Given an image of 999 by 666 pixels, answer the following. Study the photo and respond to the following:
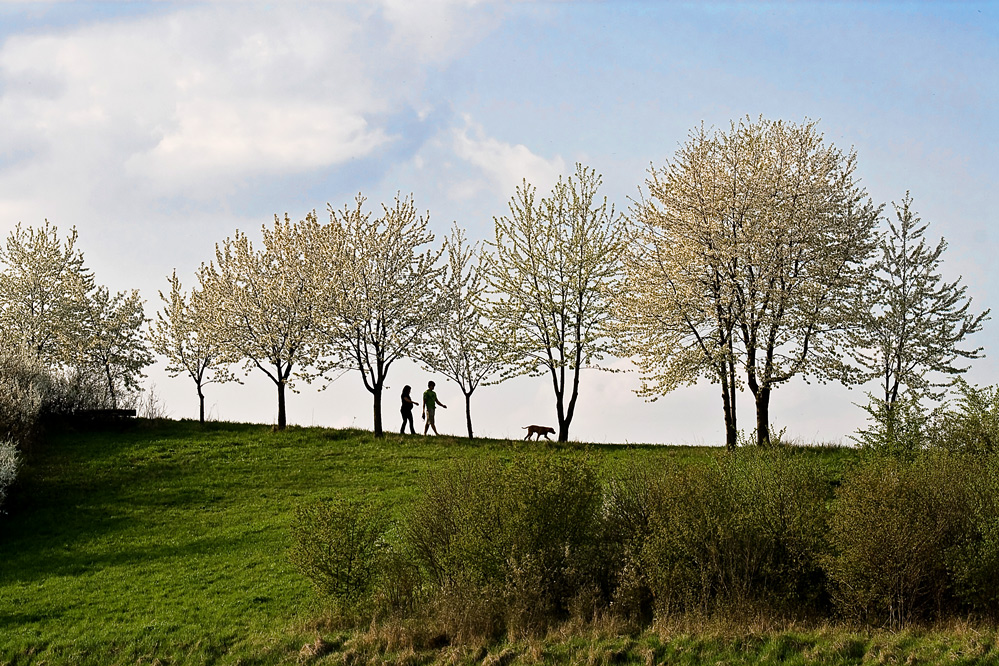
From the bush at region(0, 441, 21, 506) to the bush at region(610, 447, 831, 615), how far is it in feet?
67.5

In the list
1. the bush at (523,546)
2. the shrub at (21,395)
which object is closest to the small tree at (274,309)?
the shrub at (21,395)

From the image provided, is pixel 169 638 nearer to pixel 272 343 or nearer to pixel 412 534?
pixel 412 534

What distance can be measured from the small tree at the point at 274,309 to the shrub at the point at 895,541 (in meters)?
29.0

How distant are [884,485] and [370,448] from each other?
71.5 ft

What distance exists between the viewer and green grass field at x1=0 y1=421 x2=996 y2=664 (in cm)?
1504

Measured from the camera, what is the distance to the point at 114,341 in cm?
4912

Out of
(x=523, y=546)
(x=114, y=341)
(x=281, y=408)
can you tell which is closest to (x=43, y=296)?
(x=114, y=341)

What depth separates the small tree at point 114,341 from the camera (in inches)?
1908

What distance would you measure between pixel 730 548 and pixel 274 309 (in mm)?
30451

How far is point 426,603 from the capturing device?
17.1 meters

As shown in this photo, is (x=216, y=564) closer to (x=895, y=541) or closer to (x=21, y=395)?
(x=895, y=541)

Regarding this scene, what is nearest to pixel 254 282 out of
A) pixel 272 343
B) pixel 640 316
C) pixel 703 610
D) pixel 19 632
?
pixel 272 343

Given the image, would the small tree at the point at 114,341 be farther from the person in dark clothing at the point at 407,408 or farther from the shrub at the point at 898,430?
the shrub at the point at 898,430

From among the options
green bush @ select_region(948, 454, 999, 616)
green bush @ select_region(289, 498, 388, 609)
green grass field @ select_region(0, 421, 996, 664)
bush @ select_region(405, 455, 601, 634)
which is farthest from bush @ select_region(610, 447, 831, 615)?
green bush @ select_region(289, 498, 388, 609)
